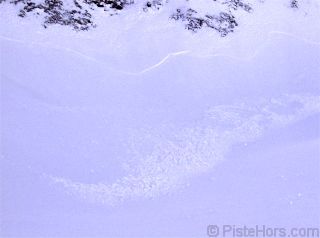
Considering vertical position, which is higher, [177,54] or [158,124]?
[177,54]

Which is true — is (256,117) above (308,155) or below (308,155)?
above

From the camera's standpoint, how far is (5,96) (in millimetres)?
6730

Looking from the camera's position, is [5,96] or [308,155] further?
[5,96]

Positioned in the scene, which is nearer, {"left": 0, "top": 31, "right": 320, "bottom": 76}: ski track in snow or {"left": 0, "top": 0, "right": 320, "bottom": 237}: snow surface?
{"left": 0, "top": 0, "right": 320, "bottom": 237}: snow surface

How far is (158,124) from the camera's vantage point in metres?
6.71

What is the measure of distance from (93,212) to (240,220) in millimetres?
1678

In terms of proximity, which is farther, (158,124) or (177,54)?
(177,54)

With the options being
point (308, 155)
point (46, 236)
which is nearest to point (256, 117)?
point (308, 155)

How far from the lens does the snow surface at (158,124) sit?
529 centimetres

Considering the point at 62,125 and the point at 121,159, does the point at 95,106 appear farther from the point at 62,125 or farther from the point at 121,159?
Answer: the point at 121,159

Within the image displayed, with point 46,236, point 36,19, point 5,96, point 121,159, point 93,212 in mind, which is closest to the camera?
point 46,236

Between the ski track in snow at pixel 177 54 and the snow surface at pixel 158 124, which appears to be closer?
the snow surface at pixel 158 124

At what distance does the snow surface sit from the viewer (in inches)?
208

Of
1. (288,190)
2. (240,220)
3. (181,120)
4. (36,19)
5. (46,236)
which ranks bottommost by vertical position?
(46,236)
